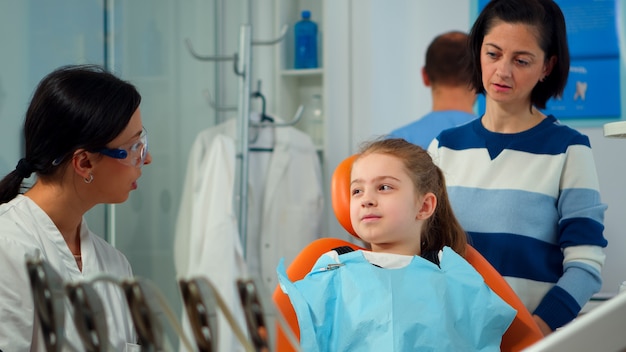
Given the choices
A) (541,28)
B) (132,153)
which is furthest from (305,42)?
(132,153)

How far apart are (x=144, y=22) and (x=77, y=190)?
62.0 inches

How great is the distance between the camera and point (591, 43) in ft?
10.7

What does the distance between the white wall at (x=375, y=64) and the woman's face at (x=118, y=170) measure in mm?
2224

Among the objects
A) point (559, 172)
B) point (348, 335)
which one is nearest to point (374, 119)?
point (559, 172)

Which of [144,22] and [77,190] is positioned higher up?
[144,22]

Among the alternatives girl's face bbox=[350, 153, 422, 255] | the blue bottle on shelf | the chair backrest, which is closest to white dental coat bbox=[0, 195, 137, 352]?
the chair backrest

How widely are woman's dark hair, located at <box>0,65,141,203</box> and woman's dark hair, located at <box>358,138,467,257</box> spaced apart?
583 mm

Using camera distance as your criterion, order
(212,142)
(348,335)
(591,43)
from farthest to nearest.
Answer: (212,142) → (591,43) → (348,335)

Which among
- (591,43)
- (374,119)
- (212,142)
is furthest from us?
(374,119)

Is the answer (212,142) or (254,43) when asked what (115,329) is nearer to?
(212,142)

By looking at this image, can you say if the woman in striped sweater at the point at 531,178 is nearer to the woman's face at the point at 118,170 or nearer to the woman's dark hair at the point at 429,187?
the woman's dark hair at the point at 429,187

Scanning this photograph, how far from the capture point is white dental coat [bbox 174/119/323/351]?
3.36 meters

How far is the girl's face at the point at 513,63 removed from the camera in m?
1.82

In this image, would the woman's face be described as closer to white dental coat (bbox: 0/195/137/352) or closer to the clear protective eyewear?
the clear protective eyewear
